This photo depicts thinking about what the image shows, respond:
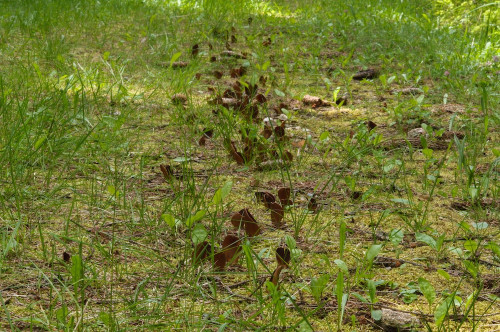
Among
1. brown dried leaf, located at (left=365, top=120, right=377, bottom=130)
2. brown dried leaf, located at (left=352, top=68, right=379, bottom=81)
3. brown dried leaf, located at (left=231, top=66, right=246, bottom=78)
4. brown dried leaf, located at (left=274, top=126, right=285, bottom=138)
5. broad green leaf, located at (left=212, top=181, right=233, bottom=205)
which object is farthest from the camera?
brown dried leaf, located at (left=352, top=68, right=379, bottom=81)

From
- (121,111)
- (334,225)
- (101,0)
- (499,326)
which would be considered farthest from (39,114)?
(101,0)

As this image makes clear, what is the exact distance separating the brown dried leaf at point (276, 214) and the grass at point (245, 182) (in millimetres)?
24

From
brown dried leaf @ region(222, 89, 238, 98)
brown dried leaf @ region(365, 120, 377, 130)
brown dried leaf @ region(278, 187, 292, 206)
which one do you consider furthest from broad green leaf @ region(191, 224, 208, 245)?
brown dried leaf @ region(222, 89, 238, 98)

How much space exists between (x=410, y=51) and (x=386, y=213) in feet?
10.2

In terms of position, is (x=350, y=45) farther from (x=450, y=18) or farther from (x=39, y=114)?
(x=39, y=114)

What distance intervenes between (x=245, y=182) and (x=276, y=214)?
48 centimetres

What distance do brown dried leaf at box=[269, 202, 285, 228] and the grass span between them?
0.08 feet

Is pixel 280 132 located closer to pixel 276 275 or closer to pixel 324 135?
pixel 324 135

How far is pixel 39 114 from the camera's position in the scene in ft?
9.04

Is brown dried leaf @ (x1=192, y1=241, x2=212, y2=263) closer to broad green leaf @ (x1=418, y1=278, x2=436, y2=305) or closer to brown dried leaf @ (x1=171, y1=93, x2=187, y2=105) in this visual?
broad green leaf @ (x1=418, y1=278, x2=436, y2=305)

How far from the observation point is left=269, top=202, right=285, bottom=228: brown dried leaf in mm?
2107

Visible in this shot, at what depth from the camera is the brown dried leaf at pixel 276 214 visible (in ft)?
6.91

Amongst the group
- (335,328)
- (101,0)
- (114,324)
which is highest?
(101,0)

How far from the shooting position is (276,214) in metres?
2.11
